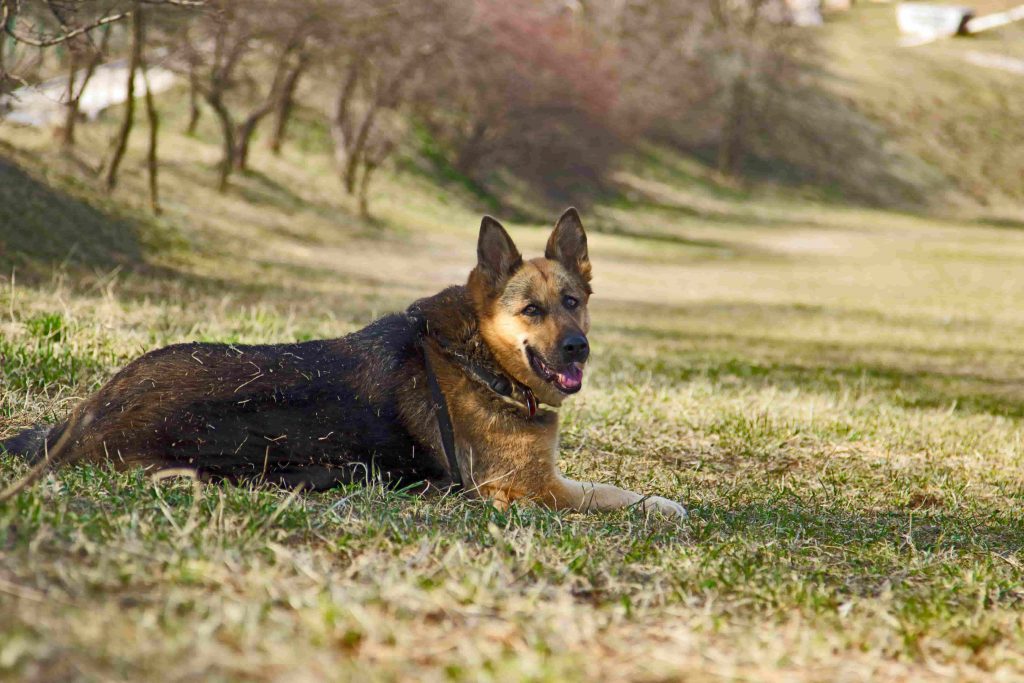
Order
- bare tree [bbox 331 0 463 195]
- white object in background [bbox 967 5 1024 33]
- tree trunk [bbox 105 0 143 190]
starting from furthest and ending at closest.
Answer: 1. white object in background [bbox 967 5 1024 33]
2. bare tree [bbox 331 0 463 195]
3. tree trunk [bbox 105 0 143 190]

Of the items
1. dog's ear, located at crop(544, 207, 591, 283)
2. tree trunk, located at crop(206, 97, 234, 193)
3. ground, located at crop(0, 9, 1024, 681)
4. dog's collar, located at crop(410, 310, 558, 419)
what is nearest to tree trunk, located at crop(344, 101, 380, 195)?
tree trunk, located at crop(206, 97, 234, 193)

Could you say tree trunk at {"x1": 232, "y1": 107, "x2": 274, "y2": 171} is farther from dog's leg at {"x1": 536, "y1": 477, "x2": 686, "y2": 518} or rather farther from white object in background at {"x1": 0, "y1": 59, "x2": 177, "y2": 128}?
dog's leg at {"x1": 536, "y1": 477, "x2": 686, "y2": 518}

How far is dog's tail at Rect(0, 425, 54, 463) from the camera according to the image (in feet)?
15.7

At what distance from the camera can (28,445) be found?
4.89 metres

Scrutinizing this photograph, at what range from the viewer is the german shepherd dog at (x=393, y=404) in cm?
459

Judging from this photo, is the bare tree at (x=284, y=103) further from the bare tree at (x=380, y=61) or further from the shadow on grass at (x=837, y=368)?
the shadow on grass at (x=837, y=368)

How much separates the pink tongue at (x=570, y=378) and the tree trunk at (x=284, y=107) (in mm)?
24873

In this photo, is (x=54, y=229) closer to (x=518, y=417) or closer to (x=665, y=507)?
(x=518, y=417)

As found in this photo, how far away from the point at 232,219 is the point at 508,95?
19.9 metres

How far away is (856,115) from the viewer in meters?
66.5

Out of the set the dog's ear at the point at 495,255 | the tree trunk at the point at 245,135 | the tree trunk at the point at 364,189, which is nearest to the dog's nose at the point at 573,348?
the dog's ear at the point at 495,255

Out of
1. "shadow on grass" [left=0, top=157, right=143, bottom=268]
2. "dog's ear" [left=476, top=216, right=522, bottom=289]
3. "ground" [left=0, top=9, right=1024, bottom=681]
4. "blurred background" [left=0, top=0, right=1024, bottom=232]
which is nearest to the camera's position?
"ground" [left=0, top=9, right=1024, bottom=681]

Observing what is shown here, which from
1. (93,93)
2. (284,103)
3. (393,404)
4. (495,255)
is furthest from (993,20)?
(393,404)

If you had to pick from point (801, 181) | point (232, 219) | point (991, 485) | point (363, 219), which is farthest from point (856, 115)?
point (991, 485)
